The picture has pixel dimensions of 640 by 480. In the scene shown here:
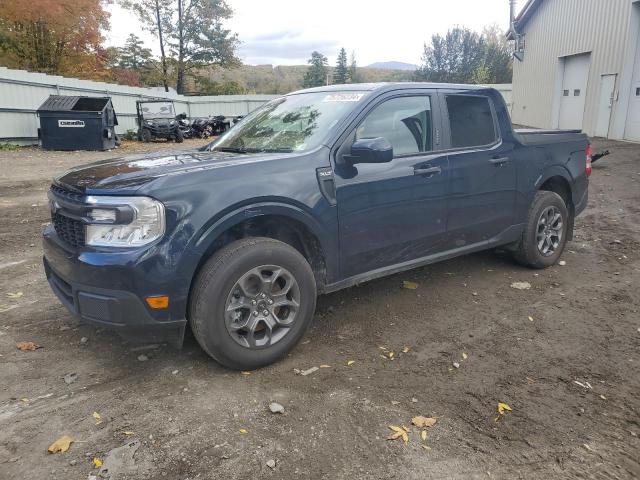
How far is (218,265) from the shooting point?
10.1ft

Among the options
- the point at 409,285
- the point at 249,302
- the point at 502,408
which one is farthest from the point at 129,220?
the point at 409,285

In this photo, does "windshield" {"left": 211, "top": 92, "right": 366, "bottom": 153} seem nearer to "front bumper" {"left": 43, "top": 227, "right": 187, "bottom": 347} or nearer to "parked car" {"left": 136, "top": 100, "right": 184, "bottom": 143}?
"front bumper" {"left": 43, "top": 227, "right": 187, "bottom": 347}

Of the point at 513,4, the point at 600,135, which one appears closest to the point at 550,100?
the point at 600,135

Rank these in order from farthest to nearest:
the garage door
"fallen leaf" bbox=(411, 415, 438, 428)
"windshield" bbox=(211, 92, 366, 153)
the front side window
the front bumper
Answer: the garage door < the front side window < "windshield" bbox=(211, 92, 366, 153) < the front bumper < "fallen leaf" bbox=(411, 415, 438, 428)

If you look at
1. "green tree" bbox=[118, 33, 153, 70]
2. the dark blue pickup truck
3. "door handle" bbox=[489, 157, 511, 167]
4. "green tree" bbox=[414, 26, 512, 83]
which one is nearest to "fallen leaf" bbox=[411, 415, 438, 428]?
the dark blue pickup truck

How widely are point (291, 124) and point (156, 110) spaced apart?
20.0 m

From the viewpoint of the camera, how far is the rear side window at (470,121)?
4.41 m

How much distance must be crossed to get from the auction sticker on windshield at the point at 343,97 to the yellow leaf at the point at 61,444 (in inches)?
115

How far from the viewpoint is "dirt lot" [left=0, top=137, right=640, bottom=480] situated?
2.47 m

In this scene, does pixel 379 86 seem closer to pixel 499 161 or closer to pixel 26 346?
pixel 499 161

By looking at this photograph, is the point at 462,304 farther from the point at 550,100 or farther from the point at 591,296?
the point at 550,100

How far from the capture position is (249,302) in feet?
10.6

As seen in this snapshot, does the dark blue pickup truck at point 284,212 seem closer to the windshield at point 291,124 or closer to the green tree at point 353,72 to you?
the windshield at point 291,124

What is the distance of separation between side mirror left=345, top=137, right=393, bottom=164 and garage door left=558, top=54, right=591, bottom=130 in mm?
16522
